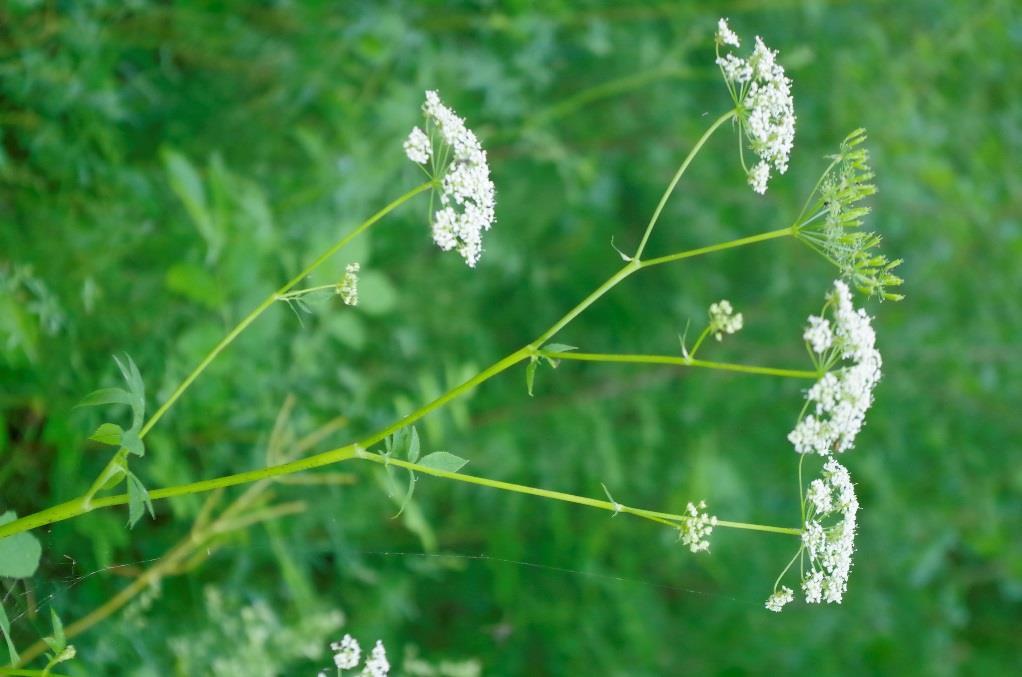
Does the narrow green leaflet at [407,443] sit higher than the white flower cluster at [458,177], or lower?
lower

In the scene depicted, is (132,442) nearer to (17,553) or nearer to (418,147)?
(17,553)

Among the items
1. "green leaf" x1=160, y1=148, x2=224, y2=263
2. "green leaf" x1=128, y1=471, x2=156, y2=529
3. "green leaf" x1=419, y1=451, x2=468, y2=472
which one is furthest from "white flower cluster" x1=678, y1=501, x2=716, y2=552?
"green leaf" x1=160, y1=148, x2=224, y2=263

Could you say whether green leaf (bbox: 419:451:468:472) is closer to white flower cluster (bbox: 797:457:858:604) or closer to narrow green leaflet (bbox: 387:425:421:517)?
narrow green leaflet (bbox: 387:425:421:517)

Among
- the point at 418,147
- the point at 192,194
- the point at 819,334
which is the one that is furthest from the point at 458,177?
the point at 192,194

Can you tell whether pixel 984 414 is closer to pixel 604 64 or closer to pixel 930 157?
pixel 930 157

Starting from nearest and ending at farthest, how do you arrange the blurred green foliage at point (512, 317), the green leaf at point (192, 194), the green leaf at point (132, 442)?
the green leaf at point (132, 442) < the green leaf at point (192, 194) < the blurred green foliage at point (512, 317)

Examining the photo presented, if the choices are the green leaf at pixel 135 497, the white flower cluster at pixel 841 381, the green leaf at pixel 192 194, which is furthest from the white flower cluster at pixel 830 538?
the green leaf at pixel 192 194

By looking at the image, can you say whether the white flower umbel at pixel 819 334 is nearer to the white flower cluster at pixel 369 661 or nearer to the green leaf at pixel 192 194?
the white flower cluster at pixel 369 661

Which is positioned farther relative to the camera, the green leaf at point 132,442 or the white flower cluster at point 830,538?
the white flower cluster at point 830,538
